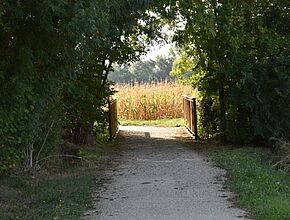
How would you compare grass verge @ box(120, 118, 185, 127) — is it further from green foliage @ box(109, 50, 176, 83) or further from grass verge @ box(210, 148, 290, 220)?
green foliage @ box(109, 50, 176, 83)

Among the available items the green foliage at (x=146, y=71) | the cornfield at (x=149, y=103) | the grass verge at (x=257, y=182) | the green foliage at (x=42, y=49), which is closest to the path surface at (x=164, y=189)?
the grass verge at (x=257, y=182)

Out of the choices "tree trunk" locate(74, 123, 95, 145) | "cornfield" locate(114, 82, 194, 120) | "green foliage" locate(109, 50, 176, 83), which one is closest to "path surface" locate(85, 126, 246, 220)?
"tree trunk" locate(74, 123, 95, 145)

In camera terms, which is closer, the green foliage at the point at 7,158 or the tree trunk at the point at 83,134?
the green foliage at the point at 7,158

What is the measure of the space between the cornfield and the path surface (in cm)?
1451

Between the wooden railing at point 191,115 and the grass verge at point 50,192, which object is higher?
the wooden railing at point 191,115

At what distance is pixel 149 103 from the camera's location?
32.4 metres

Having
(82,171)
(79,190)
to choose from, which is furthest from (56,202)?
(82,171)

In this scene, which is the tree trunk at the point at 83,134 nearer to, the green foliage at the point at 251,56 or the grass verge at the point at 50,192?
the grass verge at the point at 50,192

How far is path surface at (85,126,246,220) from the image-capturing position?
8.38 metres

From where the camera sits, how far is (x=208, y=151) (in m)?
16.8

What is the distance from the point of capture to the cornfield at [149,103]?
1265 inches

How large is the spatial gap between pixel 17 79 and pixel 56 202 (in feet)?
6.65

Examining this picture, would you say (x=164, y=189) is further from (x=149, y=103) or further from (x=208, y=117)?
(x=149, y=103)

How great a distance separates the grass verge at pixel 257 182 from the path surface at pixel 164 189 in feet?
0.84
